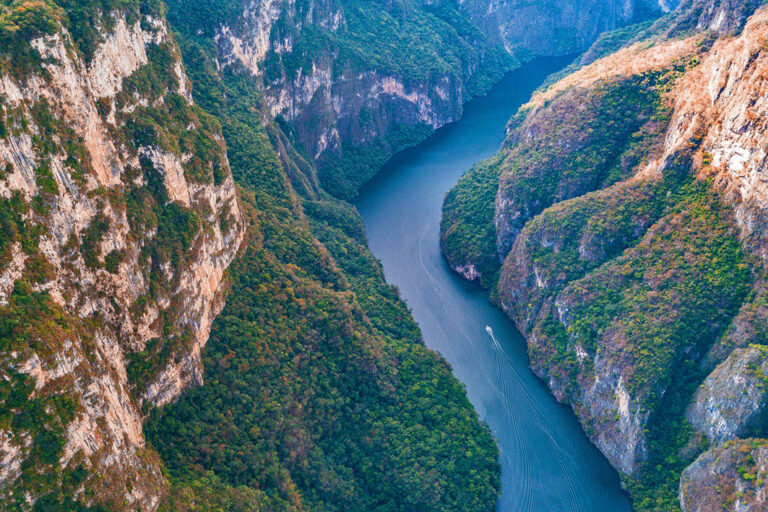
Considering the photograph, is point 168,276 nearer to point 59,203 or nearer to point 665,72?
point 59,203

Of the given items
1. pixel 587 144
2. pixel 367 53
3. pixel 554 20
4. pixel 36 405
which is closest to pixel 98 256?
pixel 36 405

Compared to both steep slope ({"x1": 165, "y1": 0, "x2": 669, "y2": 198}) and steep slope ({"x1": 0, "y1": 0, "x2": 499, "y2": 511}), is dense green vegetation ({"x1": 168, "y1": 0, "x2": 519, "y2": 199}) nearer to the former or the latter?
steep slope ({"x1": 165, "y1": 0, "x2": 669, "y2": 198})

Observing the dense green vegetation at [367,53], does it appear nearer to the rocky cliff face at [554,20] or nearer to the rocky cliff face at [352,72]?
the rocky cliff face at [352,72]

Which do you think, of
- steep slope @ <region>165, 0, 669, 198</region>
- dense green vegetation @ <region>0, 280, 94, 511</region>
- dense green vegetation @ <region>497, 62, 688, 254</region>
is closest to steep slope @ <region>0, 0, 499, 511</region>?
dense green vegetation @ <region>0, 280, 94, 511</region>

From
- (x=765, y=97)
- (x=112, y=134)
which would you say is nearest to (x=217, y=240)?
(x=112, y=134)

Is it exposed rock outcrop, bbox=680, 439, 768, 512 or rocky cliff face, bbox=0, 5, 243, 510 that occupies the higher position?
rocky cliff face, bbox=0, 5, 243, 510

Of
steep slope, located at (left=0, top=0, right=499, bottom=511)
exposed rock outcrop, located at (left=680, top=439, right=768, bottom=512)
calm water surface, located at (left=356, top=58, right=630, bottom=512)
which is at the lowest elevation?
exposed rock outcrop, located at (left=680, top=439, right=768, bottom=512)
